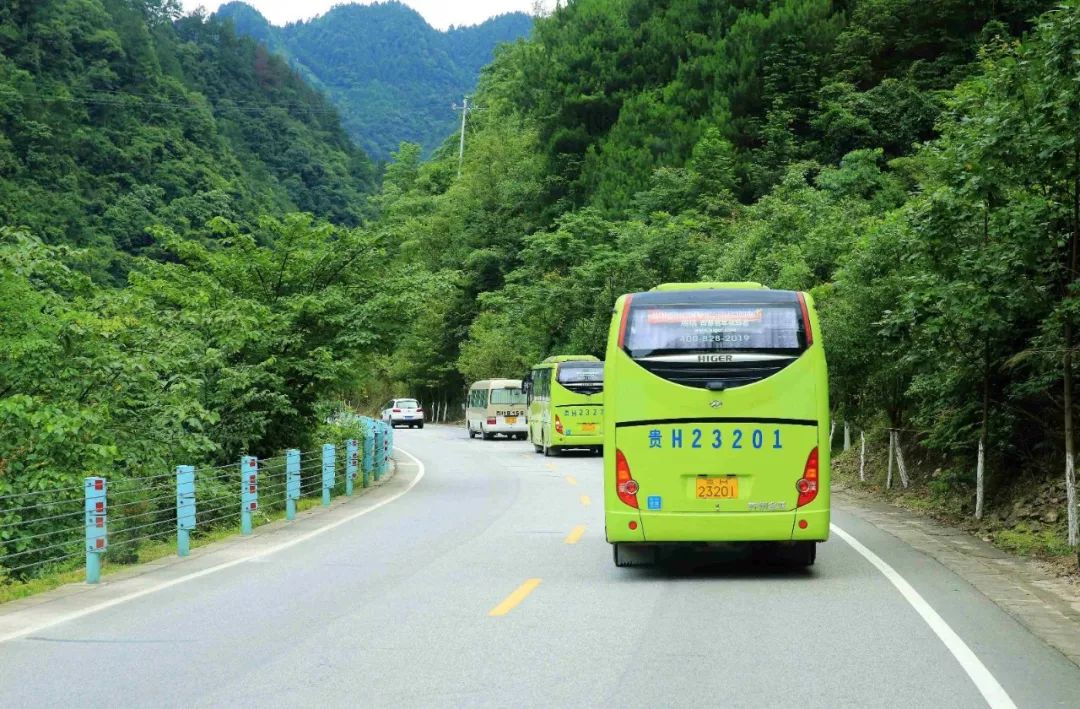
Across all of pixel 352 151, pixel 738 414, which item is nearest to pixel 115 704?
pixel 738 414

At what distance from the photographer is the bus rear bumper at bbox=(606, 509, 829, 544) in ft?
40.1

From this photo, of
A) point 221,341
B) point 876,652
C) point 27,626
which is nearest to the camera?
point 876,652

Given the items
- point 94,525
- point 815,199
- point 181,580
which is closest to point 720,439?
point 181,580

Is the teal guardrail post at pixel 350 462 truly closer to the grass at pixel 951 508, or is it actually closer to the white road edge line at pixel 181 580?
the white road edge line at pixel 181 580

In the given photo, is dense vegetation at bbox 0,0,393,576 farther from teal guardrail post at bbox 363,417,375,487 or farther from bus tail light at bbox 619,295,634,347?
bus tail light at bbox 619,295,634,347

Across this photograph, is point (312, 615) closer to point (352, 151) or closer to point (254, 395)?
point (254, 395)

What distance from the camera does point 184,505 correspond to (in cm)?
1516

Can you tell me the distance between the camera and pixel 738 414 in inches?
486

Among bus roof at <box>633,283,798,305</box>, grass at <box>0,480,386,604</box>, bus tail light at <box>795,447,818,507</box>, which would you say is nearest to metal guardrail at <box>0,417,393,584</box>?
grass at <box>0,480,386,604</box>

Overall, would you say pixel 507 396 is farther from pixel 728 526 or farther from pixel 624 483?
pixel 728 526

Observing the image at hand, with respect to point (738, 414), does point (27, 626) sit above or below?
below

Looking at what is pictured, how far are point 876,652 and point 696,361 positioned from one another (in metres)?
4.59

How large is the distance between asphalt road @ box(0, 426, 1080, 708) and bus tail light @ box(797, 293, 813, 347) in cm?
243

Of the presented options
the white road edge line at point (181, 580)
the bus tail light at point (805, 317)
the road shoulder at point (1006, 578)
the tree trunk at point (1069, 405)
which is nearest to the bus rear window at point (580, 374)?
the white road edge line at point (181, 580)
